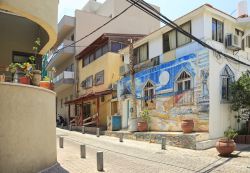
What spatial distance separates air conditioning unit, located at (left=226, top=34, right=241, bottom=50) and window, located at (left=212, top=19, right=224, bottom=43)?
0.40 metres

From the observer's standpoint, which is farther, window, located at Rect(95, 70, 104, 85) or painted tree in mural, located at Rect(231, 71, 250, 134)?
window, located at Rect(95, 70, 104, 85)

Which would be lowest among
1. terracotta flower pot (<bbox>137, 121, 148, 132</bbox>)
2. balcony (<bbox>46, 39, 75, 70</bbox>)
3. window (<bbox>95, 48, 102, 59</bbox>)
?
terracotta flower pot (<bbox>137, 121, 148, 132</bbox>)

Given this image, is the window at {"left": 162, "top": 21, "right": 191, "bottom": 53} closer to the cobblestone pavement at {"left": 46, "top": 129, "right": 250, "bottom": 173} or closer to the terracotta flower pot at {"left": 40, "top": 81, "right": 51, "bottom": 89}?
the cobblestone pavement at {"left": 46, "top": 129, "right": 250, "bottom": 173}

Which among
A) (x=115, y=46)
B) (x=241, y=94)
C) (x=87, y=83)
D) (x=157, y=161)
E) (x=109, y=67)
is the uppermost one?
(x=115, y=46)

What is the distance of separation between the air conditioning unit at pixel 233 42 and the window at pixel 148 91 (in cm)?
574

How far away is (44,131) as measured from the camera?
10.7 meters

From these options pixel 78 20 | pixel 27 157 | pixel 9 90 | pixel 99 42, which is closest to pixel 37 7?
pixel 9 90

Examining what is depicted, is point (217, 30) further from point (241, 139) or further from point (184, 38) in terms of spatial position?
point (241, 139)

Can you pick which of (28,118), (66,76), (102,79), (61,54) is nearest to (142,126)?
(102,79)

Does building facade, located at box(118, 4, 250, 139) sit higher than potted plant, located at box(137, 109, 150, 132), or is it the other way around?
building facade, located at box(118, 4, 250, 139)

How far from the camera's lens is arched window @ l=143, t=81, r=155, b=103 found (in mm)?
22109

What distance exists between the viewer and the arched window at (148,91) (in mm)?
22109

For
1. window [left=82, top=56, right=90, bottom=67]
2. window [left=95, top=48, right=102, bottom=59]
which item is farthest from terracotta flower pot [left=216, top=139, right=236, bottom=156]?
window [left=82, top=56, right=90, bottom=67]

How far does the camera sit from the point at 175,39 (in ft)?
67.1
